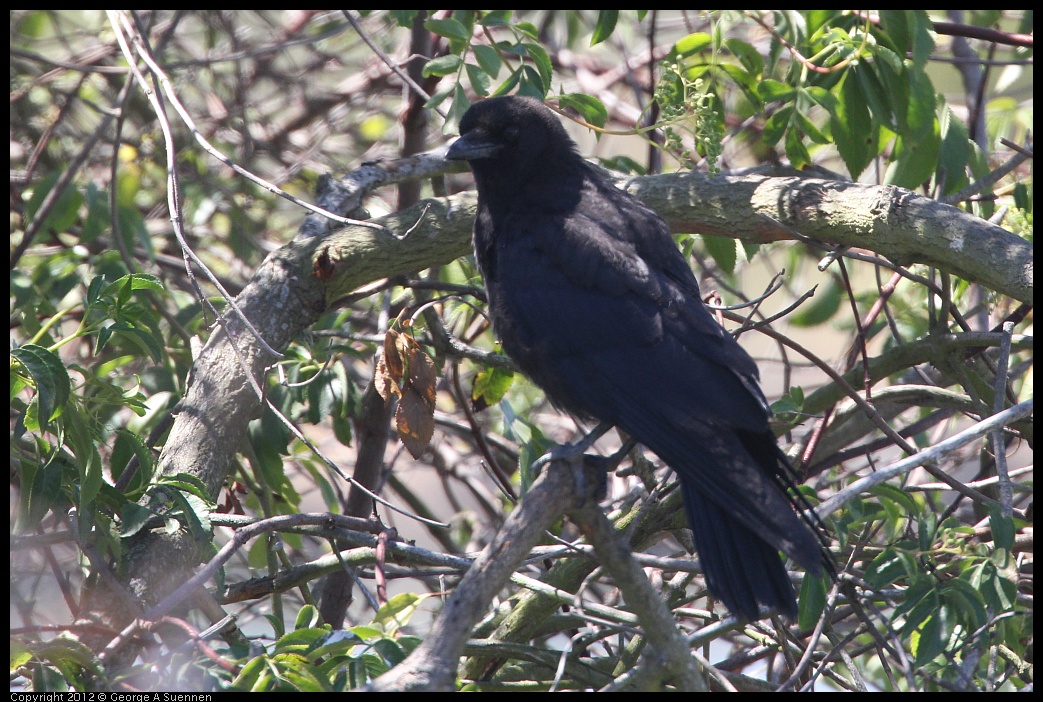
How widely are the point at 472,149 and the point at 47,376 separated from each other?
180 cm

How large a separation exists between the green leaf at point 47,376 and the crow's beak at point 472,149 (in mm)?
1669

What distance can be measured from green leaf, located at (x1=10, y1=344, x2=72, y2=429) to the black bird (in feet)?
4.72

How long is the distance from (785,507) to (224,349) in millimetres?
1937

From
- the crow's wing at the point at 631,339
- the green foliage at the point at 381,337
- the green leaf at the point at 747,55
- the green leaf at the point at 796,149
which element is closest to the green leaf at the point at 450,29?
the green foliage at the point at 381,337

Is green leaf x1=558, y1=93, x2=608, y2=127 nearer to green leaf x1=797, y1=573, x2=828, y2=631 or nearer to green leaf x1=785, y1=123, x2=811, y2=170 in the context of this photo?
green leaf x1=785, y1=123, x2=811, y2=170

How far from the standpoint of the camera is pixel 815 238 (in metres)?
3.31

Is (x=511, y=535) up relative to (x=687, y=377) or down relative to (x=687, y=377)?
down

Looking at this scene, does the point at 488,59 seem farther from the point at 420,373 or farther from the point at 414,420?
the point at 414,420

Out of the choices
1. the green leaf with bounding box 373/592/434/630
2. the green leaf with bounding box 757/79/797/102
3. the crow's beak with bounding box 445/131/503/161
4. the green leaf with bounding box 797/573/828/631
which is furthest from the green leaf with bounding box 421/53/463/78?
the green leaf with bounding box 797/573/828/631

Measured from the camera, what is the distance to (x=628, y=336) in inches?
126

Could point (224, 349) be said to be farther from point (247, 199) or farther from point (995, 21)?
point (995, 21)

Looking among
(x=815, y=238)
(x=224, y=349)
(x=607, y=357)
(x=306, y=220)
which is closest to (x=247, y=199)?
(x=306, y=220)

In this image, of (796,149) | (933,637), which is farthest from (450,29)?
(933,637)

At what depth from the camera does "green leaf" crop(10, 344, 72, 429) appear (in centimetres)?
239
